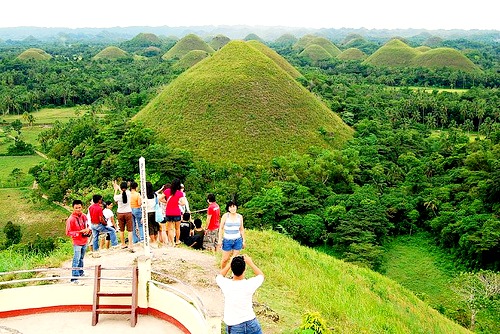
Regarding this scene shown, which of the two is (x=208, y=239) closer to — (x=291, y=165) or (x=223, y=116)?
(x=291, y=165)

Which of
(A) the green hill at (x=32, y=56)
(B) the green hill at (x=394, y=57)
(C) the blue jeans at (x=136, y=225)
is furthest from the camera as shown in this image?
(A) the green hill at (x=32, y=56)

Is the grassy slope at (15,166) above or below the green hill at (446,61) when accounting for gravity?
→ below

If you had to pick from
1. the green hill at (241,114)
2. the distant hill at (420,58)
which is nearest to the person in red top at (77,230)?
the green hill at (241,114)

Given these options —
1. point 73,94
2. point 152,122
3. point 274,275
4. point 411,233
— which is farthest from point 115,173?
point 73,94

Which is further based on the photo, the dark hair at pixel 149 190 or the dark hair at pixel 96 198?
the dark hair at pixel 96 198

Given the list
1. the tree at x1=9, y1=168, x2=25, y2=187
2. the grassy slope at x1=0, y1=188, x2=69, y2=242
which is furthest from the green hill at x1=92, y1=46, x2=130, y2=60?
the grassy slope at x1=0, y1=188, x2=69, y2=242

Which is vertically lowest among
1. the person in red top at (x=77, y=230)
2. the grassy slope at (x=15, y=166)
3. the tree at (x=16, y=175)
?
the grassy slope at (x=15, y=166)

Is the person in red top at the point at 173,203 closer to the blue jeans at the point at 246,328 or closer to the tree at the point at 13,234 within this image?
the blue jeans at the point at 246,328

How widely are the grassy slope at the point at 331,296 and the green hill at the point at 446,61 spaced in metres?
62.2

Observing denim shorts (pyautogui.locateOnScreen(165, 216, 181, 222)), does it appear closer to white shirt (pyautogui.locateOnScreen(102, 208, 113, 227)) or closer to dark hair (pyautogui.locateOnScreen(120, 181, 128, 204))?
dark hair (pyautogui.locateOnScreen(120, 181, 128, 204))

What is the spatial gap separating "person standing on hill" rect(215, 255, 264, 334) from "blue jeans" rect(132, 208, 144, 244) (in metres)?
4.15

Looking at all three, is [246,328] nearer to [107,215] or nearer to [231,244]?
[231,244]

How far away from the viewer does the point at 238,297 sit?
4.52 m

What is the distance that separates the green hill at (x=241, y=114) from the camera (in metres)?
27.0
